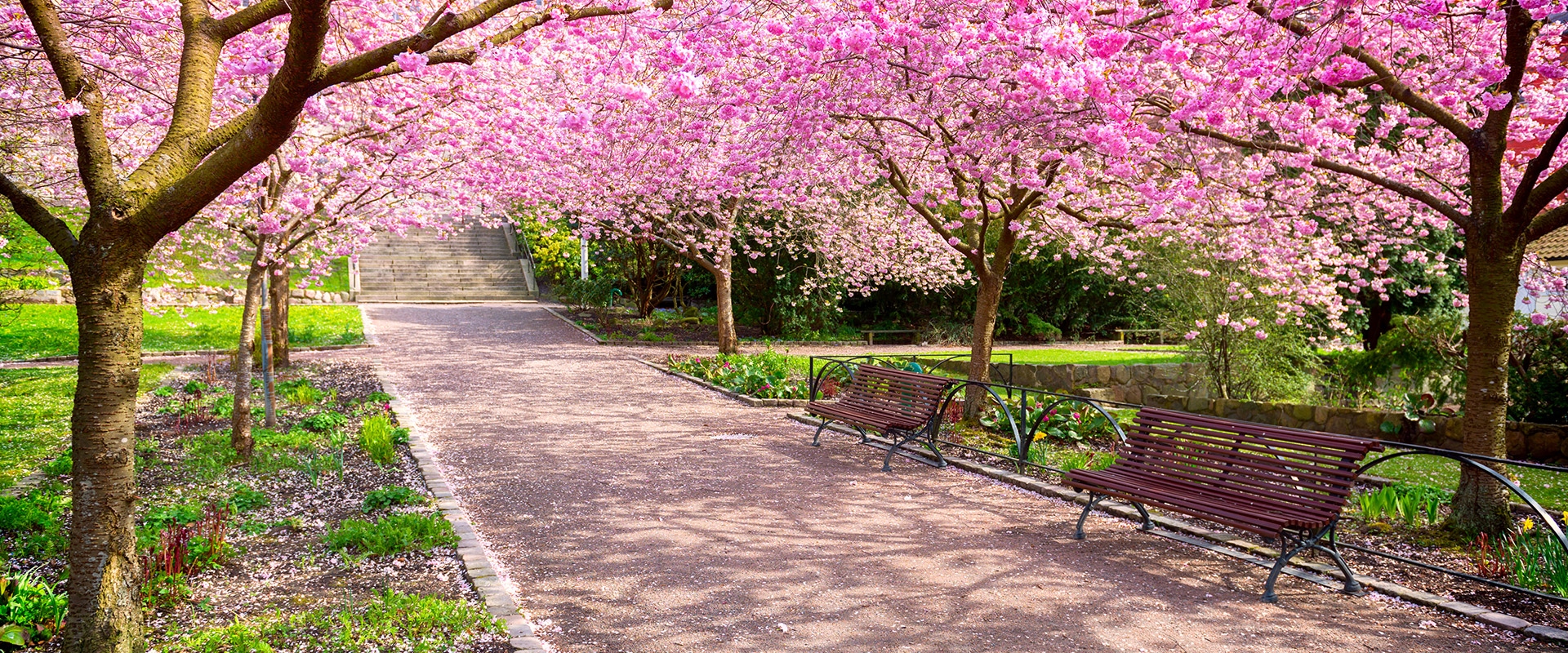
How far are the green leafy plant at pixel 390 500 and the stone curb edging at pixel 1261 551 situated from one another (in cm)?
429

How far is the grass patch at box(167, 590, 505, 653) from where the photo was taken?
3949 mm

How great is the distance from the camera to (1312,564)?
207 inches

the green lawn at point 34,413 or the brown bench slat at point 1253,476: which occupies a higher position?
the brown bench slat at point 1253,476

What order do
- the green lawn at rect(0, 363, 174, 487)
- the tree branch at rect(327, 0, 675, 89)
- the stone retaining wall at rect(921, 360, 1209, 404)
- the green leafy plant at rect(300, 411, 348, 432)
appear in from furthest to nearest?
the stone retaining wall at rect(921, 360, 1209, 404) → the green leafy plant at rect(300, 411, 348, 432) → the green lawn at rect(0, 363, 174, 487) → the tree branch at rect(327, 0, 675, 89)

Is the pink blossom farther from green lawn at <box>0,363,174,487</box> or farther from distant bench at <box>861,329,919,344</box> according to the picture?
distant bench at <box>861,329,919,344</box>

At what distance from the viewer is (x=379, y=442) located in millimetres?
7703

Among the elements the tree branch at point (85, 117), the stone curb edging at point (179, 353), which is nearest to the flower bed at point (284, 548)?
the tree branch at point (85, 117)

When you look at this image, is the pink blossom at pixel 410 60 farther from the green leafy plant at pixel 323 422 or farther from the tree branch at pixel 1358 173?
the green leafy plant at pixel 323 422

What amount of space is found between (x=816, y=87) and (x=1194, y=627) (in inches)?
199

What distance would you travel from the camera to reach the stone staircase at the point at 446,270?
28.9 metres

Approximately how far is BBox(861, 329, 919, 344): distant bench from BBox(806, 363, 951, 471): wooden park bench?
1191 cm

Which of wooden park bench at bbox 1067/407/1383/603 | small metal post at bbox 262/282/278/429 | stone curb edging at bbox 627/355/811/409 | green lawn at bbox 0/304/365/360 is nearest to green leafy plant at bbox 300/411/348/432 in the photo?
small metal post at bbox 262/282/278/429

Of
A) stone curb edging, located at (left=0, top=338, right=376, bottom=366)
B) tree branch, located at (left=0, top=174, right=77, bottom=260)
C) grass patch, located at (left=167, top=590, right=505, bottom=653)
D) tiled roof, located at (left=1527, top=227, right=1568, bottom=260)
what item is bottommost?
grass patch, located at (left=167, top=590, right=505, bottom=653)

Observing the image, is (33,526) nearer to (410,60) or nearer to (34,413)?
(410,60)
